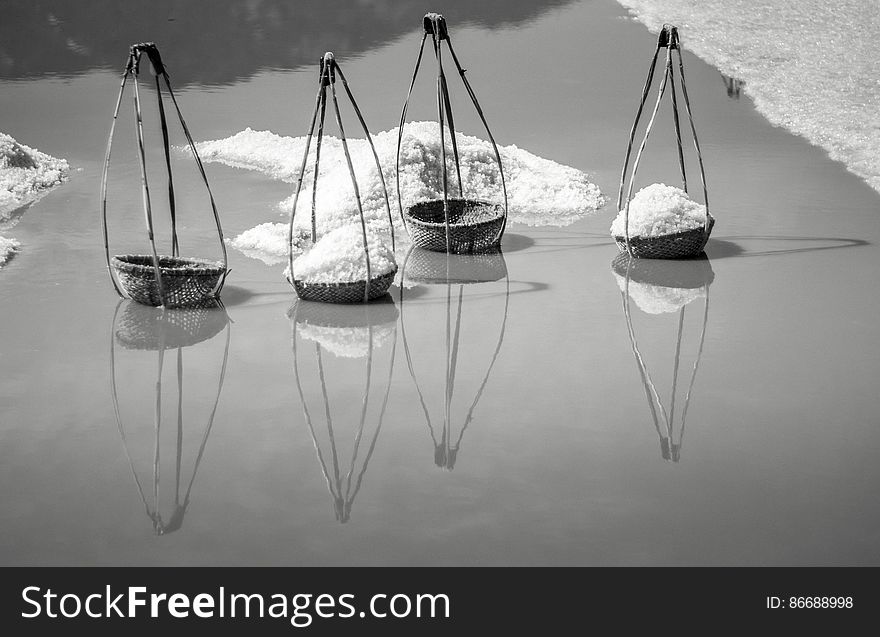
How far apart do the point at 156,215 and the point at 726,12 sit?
6.40 metres

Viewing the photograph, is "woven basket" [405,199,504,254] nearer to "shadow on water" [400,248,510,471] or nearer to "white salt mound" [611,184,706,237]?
"shadow on water" [400,248,510,471]

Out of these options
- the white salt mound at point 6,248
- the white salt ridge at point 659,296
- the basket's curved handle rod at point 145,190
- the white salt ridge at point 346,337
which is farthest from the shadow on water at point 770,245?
the white salt mound at point 6,248

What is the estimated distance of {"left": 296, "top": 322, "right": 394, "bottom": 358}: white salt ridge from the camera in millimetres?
2922

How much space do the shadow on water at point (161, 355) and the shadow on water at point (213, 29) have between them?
4.20 meters

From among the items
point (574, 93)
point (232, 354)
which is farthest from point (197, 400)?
point (574, 93)

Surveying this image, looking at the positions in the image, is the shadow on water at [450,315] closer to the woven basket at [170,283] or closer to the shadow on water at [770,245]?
the woven basket at [170,283]

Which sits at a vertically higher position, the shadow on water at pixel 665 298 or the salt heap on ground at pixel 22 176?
the salt heap on ground at pixel 22 176

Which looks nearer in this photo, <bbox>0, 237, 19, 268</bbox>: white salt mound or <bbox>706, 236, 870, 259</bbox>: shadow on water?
<bbox>0, 237, 19, 268</bbox>: white salt mound

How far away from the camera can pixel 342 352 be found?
2.91m

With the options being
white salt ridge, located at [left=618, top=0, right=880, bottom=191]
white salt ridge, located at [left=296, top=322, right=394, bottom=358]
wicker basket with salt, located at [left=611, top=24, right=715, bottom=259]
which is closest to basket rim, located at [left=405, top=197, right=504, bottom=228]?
wicker basket with salt, located at [left=611, top=24, right=715, bottom=259]

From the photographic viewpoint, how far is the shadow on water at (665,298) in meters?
2.49

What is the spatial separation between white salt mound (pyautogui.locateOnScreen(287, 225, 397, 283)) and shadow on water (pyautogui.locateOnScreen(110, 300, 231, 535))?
298 mm

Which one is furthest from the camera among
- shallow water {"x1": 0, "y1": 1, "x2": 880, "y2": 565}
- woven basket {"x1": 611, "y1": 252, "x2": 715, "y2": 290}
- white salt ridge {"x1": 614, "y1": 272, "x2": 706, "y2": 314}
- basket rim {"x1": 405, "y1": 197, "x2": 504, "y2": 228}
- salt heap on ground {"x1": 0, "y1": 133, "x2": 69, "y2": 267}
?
salt heap on ground {"x1": 0, "y1": 133, "x2": 69, "y2": 267}

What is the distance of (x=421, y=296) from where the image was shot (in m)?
3.41
